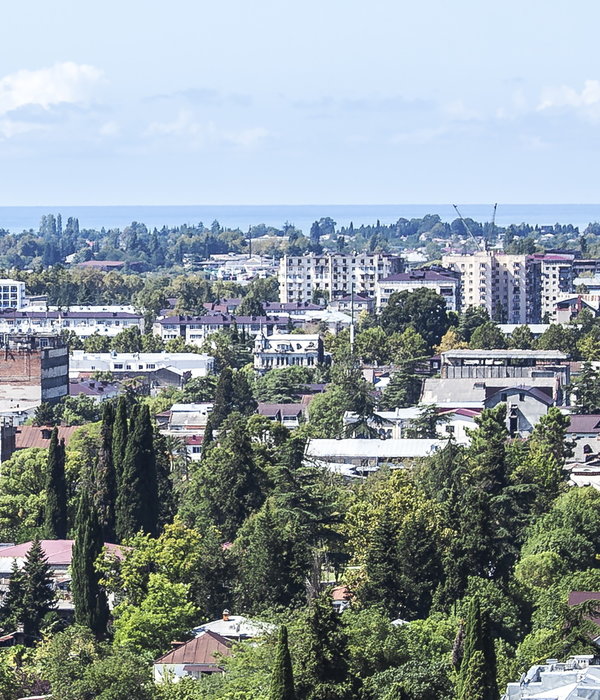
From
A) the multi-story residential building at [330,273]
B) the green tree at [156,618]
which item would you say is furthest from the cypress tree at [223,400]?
the multi-story residential building at [330,273]

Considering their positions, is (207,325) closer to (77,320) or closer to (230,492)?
(77,320)

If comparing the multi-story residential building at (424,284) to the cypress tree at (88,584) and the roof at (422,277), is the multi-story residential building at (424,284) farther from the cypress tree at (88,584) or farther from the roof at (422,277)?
the cypress tree at (88,584)

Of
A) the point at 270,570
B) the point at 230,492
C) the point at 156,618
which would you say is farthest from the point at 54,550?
the point at 156,618

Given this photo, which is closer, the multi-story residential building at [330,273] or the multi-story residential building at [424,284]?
the multi-story residential building at [424,284]

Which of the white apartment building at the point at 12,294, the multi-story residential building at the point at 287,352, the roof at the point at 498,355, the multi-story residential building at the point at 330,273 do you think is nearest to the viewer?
the roof at the point at 498,355

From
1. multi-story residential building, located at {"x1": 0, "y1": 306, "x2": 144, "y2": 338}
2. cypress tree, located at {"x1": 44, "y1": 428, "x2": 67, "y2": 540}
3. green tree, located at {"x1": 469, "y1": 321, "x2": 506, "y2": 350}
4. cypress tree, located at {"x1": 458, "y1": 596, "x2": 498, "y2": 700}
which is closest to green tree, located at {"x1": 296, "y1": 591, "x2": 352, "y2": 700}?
cypress tree, located at {"x1": 458, "y1": 596, "x2": 498, "y2": 700}

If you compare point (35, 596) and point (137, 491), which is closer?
point (35, 596)
